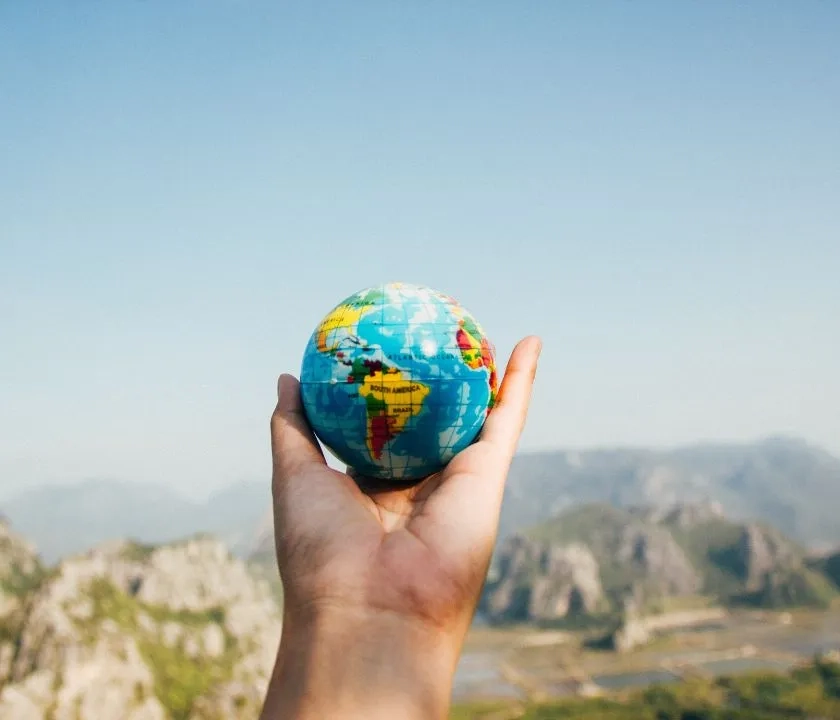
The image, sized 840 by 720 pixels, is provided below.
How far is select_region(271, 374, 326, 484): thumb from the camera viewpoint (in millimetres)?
5586

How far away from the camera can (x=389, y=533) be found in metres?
4.55

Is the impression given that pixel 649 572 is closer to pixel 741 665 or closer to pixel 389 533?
pixel 741 665

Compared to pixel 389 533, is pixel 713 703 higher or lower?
lower

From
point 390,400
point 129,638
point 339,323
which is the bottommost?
point 129,638

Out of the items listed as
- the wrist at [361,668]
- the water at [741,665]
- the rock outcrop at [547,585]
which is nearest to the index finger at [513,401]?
the wrist at [361,668]

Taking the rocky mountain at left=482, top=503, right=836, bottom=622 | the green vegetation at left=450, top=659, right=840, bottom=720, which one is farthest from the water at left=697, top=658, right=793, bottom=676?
the rocky mountain at left=482, top=503, right=836, bottom=622

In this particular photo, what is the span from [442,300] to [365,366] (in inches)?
48.0

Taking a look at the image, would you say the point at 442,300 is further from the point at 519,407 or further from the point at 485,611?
the point at 485,611

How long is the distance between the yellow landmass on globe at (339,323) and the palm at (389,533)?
109 centimetres

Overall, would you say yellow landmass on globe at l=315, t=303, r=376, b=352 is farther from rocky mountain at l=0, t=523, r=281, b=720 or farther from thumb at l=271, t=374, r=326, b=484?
rocky mountain at l=0, t=523, r=281, b=720

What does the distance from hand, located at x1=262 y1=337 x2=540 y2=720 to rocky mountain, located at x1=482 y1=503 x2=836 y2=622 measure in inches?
6618

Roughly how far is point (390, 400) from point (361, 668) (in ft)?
10.1

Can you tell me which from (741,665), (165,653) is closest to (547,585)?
(741,665)

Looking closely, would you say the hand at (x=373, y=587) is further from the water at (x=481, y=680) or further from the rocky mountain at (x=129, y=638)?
the water at (x=481, y=680)
